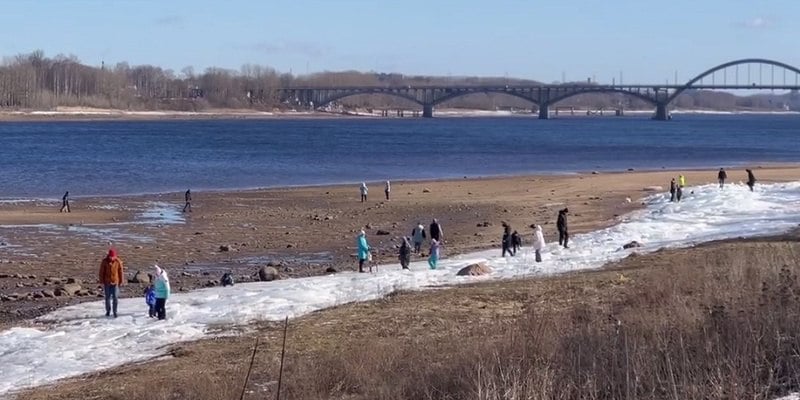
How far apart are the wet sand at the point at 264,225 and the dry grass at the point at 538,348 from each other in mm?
7768

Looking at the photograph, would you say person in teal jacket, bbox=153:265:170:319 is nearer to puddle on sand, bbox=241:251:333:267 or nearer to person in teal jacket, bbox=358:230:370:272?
person in teal jacket, bbox=358:230:370:272

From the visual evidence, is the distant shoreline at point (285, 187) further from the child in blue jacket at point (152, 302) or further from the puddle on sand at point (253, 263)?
the child in blue jacket at point (152, 302)

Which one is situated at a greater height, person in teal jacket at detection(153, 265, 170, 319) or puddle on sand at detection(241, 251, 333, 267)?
person in teal jacket at detection(153, 265, 170, 319)

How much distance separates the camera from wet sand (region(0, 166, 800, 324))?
94.1 feet

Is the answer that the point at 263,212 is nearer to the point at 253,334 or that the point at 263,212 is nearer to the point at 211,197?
the point at 211,197

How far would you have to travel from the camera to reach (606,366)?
1111 centimetres

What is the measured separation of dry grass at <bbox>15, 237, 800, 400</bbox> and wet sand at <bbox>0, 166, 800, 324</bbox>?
306 inches

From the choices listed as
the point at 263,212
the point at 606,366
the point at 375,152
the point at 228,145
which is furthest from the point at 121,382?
the point at 228,145

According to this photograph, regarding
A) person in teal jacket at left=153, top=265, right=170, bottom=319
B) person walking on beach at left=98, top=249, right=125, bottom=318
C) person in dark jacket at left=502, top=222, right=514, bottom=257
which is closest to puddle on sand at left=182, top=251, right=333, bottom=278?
person in dark jacket at left=502, top=222, right=514, bottom=257

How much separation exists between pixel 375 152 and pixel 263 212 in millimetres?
59187

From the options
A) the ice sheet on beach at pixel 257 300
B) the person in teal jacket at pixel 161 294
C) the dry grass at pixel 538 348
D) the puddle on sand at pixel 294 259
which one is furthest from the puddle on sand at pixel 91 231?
the dry grass at pixel 538 348

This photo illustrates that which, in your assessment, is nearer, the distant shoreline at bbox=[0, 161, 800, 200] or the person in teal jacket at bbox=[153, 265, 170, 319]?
the person in teal jacket at bbox=[153, 265, 170, 319]

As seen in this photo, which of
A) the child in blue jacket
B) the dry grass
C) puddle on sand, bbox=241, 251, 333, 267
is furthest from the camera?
puddle on sand, bbox=241, 251, 333, 267

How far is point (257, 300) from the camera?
68.3 feet
